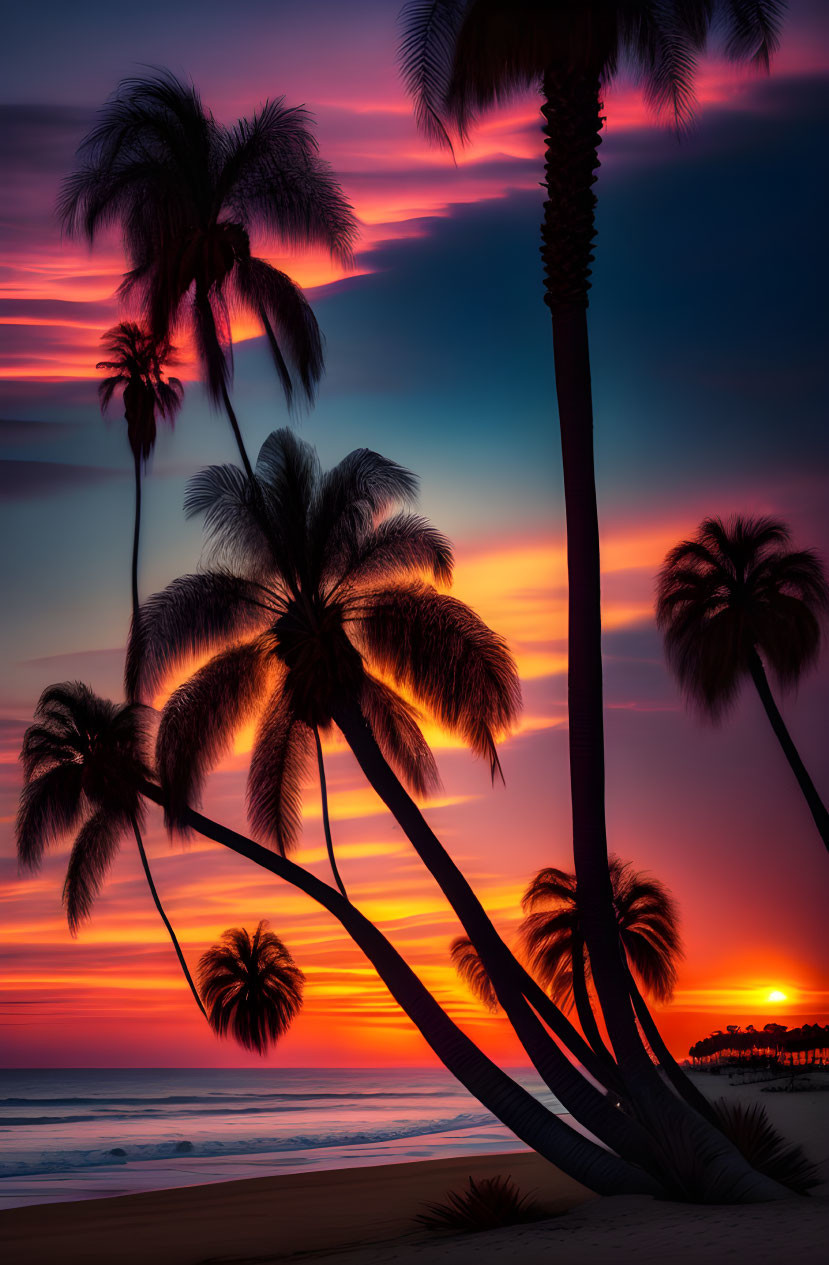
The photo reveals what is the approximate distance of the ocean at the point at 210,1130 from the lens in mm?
33000

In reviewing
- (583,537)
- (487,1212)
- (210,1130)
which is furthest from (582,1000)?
(210,1130)

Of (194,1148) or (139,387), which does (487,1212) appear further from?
(194,1148)

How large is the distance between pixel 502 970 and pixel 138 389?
71.7 feet

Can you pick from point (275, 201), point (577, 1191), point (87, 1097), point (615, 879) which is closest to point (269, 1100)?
point (87, 1097)

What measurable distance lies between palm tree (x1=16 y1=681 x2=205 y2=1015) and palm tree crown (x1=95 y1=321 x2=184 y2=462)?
9.99m

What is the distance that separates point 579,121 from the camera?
16.1 m

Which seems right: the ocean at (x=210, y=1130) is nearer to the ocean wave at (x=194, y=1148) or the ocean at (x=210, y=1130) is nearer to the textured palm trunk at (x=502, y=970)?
the ocean wave at (x=194, y=1148)

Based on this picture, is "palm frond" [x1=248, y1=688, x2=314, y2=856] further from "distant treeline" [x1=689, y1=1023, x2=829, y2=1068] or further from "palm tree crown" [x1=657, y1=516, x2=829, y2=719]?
"distant treeline" [x1=689, y1=1023, x2=829, y2=1068]

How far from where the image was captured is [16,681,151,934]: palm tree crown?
20.7 metres

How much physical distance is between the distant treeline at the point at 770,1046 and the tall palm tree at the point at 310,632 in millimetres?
33320

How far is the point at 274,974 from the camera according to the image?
42844mm

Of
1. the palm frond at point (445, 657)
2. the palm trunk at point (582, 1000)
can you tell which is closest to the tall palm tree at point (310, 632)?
the palm frond at point (445, 657)

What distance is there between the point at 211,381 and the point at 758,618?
A: 1660cm

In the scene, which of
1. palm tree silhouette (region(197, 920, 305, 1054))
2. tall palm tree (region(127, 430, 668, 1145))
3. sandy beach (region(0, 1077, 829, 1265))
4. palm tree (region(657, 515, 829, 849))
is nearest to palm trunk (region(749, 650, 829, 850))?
palm tree (region(657, 515, 829, 849))
